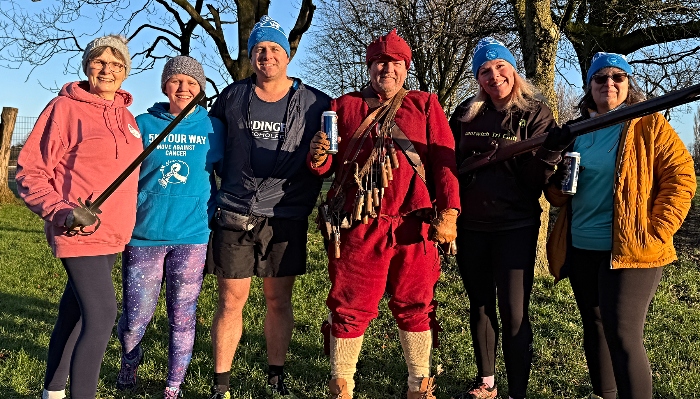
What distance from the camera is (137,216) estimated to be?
330cm

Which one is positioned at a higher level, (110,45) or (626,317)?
(110,45)

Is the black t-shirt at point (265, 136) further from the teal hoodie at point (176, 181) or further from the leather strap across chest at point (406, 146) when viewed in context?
the leather strap across chest at point (406, 146)

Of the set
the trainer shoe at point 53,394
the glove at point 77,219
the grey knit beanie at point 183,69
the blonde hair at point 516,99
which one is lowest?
the trainer shoe at point 53,394

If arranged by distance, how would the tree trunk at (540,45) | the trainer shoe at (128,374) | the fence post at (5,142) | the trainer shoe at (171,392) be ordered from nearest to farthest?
the trainer shoe at (171,392)
the trainer shoe at (128,374)
the tree trunk at (540,45)
the fence post at (5,142)

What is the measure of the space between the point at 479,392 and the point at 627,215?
5.00 feet

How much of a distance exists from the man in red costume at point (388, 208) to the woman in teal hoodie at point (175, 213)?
766 millimetres

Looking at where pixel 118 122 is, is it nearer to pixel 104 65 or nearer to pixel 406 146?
pixel 104 65

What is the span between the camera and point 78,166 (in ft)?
9.45

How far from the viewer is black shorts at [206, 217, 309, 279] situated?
3416 millimetres

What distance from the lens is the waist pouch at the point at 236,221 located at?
335 centimetres

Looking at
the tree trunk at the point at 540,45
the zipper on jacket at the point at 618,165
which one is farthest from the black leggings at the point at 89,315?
the tree trunk at the point at 540,45

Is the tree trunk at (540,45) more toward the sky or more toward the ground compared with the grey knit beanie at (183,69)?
more toward the sky

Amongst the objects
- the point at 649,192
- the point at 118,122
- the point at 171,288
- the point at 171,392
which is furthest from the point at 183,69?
the point at 649,192

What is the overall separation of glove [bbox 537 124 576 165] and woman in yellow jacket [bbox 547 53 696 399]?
0.09ft
